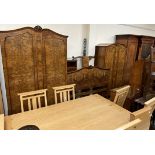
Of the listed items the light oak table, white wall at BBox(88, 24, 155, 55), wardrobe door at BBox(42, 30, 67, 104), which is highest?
white wall at BBox(88, 24, 155, 55)

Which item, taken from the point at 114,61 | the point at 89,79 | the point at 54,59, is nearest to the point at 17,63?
the point at 54,59

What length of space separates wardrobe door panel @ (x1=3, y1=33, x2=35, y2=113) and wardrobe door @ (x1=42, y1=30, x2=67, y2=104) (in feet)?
0.85

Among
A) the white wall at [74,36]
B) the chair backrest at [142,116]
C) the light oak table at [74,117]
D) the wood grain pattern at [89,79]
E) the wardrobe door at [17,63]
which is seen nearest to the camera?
the chair backrest at [142,116]

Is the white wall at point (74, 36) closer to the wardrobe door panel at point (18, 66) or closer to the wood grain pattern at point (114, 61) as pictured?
the wood grain pattern at point (114, 61)

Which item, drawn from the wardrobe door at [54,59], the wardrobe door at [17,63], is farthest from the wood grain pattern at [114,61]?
the wardrobe door at [17,63]

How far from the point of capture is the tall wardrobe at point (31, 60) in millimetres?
2355

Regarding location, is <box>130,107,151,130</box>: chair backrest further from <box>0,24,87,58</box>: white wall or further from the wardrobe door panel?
<box>0,24,87,58</box>: white wall

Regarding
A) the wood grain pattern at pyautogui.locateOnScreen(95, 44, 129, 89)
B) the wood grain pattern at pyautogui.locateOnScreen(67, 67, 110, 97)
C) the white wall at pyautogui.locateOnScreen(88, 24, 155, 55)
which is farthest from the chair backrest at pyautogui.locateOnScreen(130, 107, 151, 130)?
the white wall at pyautogui.locateOnScreen(88, 24, 155, 55)

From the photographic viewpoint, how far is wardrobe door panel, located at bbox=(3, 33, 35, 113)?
2352 mm

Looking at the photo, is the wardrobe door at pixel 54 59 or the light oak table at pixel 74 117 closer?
the light oak table at pixel 74 117

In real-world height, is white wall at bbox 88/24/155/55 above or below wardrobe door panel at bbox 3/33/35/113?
above

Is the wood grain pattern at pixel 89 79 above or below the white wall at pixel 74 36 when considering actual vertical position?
below

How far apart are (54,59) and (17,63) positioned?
0.66m
